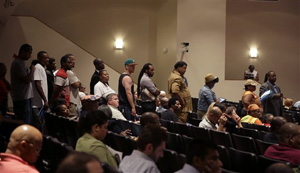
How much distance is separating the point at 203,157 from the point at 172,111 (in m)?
3.99

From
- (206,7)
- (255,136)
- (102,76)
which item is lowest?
(255,136)

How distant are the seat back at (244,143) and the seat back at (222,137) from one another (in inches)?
2.4

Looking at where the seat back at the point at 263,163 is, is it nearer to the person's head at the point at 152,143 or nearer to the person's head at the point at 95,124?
the person's head at the point at 152,143

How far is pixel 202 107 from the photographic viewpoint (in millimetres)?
8320

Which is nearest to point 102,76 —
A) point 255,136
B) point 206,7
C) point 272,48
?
point 255,136

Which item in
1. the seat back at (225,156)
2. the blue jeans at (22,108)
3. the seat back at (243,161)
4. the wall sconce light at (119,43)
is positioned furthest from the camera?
the wall sconce light at (119,43)

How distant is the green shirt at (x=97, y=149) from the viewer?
149 inches

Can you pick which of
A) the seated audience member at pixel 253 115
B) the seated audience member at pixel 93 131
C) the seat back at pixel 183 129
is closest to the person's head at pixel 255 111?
the seated audience member at pixel 253 115

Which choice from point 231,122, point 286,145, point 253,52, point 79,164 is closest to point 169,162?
point 286,145

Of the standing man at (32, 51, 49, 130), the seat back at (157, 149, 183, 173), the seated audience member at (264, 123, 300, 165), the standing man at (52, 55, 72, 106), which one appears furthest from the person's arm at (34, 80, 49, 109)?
the seated audience member at (264, 123, 300, 165)

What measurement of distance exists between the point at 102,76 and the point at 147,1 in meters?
7.90

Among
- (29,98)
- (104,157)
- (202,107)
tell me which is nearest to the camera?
(104,157)

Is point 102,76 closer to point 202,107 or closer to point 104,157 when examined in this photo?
point 202,107

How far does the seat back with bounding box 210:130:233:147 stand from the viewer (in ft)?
17.3
